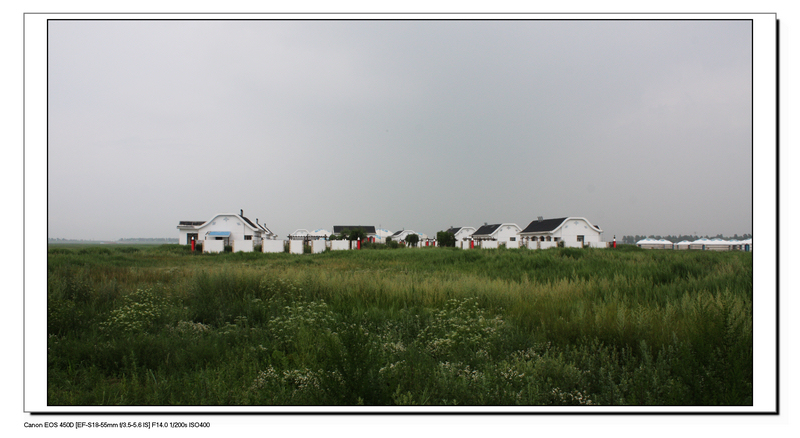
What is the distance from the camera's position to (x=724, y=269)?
25.0 feet

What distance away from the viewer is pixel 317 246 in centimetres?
2683

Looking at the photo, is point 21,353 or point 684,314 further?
point 684,314

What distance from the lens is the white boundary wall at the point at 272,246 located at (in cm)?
2395

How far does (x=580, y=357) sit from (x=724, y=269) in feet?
24.2

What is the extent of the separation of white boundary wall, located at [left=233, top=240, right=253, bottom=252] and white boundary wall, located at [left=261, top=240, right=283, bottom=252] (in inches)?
36.8

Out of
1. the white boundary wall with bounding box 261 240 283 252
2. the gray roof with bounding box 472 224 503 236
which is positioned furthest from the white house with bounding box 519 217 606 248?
the white boundary wall with bounding box 261 240 283 252

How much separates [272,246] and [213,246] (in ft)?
13.0

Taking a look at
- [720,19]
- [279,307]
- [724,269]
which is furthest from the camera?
[724,269]

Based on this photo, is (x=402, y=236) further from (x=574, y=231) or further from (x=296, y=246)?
(x=296, y=246)

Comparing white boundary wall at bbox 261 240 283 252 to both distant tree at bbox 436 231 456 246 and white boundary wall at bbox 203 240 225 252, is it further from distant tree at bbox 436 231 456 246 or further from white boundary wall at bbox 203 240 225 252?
distant tree at bbox 436 231 456 246

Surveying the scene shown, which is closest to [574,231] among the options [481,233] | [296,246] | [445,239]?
[445,239]

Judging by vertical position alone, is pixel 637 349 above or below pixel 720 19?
below
